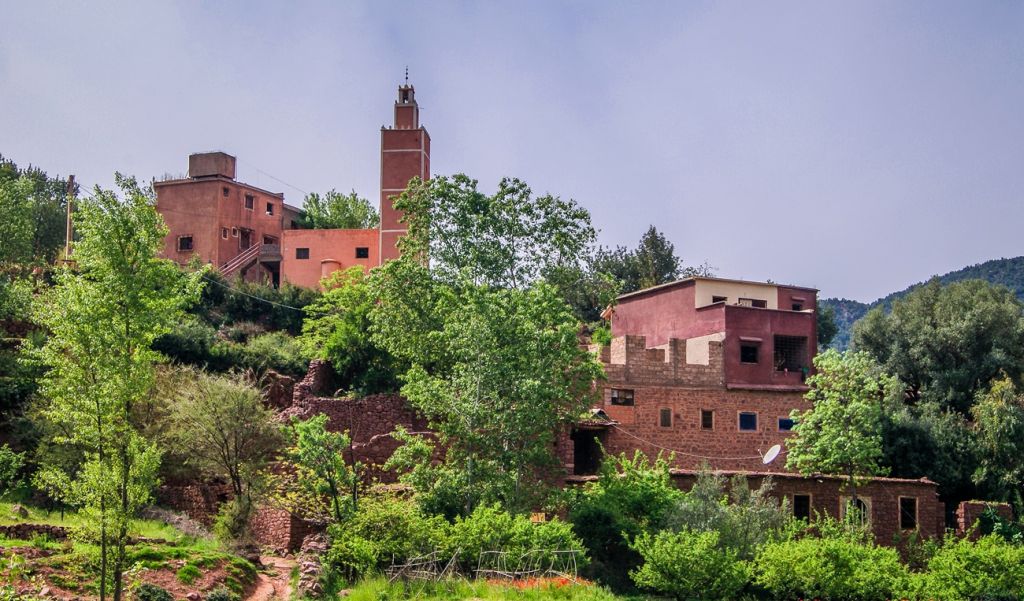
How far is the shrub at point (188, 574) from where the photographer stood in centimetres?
2250

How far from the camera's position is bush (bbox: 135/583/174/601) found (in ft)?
70.2

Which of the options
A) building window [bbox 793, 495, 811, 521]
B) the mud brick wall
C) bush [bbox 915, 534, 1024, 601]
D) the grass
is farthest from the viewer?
the mud brick wall

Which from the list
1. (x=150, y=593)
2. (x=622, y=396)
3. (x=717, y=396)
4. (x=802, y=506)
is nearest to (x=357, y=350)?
(x=622, y=396)

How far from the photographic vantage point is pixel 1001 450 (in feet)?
121

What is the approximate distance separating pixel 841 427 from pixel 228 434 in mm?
17468

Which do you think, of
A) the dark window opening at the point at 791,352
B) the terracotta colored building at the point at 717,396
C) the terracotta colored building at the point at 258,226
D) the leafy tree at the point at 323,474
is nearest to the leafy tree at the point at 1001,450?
the terracotta colored building at the point at 717,396

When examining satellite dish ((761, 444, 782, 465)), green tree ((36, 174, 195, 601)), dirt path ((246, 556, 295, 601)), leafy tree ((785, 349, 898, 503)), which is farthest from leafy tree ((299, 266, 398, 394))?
green tree ((36, 174, 195, 601))

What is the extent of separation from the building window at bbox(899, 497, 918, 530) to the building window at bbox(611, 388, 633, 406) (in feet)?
28.8

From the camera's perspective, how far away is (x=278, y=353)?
41281 mm

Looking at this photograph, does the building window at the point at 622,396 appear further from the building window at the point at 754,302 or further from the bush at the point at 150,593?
the bush at the point at 150,593

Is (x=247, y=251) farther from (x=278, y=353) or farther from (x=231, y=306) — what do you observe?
(x=278, y=353)

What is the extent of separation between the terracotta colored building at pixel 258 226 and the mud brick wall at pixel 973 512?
26.2m

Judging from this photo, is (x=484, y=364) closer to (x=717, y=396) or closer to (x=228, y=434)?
(x=228, y=434)

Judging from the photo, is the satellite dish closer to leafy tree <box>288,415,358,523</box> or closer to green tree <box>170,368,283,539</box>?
leafy tree <box>288,415,358,523</box>
